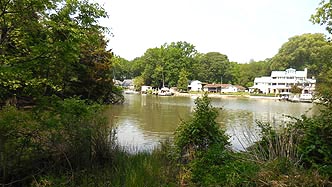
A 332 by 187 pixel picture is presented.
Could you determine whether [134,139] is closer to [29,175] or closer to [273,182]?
[29,175]

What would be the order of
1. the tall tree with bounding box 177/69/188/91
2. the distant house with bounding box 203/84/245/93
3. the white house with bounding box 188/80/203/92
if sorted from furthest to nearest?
the white house with bounding box 188/80/203/92 → the distant house with bounding box 203/84/245/93 → the tall tree with bounding box 177/69/188/91

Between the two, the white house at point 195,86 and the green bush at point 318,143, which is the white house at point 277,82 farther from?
the green bush at point 318,143

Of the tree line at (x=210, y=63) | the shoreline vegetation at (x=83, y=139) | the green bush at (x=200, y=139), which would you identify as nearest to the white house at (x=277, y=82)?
the tree line at (x=210, y=63)

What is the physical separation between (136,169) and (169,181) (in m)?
0.59

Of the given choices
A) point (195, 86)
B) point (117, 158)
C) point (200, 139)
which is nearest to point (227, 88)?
point (195, 86)

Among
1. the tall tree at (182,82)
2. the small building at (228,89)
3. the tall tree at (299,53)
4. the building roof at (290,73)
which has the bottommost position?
the small building at (228,89)

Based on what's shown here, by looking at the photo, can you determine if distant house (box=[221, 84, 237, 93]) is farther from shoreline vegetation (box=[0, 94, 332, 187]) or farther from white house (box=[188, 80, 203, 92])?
shoreline vegetation (box=[0, 94, 332, 187])

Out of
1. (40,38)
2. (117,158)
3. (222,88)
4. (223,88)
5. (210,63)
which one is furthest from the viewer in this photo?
(210,63)

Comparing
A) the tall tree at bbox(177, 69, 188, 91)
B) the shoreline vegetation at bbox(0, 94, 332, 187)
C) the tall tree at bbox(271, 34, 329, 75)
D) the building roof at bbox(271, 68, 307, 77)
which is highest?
the tall tree at bbox(271, 34, 329, 75)

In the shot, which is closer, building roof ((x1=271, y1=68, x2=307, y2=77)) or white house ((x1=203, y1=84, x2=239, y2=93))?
building roof ((x1=271, y1=68, x2=307, y2=77))

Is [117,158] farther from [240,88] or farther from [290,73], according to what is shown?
[290,73]

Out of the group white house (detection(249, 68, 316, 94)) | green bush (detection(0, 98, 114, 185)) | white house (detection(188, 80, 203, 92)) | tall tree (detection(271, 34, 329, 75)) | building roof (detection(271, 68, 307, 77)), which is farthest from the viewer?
tall tree (detection(271, 34, 329, 75))

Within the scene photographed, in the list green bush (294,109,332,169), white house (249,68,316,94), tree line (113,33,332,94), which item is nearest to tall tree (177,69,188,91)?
tree line (113,33,332,94)

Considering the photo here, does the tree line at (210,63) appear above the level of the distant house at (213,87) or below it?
above
